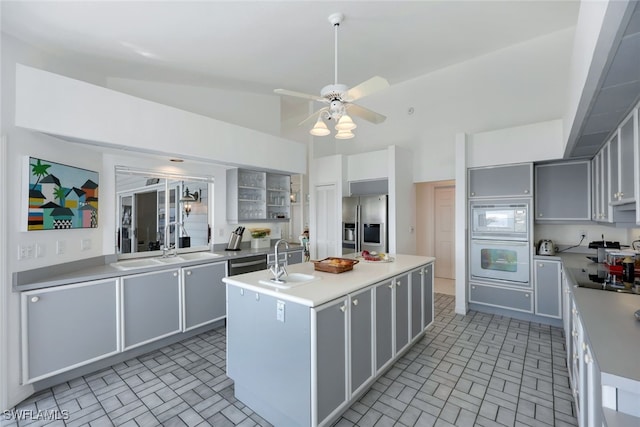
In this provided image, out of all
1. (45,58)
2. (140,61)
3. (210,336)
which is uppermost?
(140,61)

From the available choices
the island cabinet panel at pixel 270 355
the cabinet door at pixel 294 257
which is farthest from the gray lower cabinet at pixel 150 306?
the cabinet door at pixel 294 257

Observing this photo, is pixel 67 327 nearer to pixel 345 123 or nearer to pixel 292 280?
pixel 292 280

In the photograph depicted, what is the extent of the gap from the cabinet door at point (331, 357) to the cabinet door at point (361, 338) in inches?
4.1

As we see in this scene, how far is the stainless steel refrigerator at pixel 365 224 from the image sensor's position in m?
4.71

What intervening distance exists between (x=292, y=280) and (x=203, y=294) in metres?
1.55

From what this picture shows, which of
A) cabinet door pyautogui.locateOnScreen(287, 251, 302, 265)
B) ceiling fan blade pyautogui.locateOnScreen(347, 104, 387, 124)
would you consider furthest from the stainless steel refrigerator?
ceiling fan blade pyautogui.locateOnScreen(347, 104, 387, 124)

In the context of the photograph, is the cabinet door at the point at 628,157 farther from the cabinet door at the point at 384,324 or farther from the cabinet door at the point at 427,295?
the cabinet door at the point at 384,324

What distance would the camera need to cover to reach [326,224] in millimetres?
5293

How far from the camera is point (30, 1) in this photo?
200cm

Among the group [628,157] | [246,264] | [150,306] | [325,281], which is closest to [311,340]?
[325,281]

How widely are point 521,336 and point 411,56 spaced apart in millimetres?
3882

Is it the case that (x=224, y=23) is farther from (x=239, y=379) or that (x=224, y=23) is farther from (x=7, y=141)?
(x=239, y=379)

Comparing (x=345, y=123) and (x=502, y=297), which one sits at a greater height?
(x=345, y=123)

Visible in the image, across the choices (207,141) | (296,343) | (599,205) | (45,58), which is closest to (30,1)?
(45,58)
